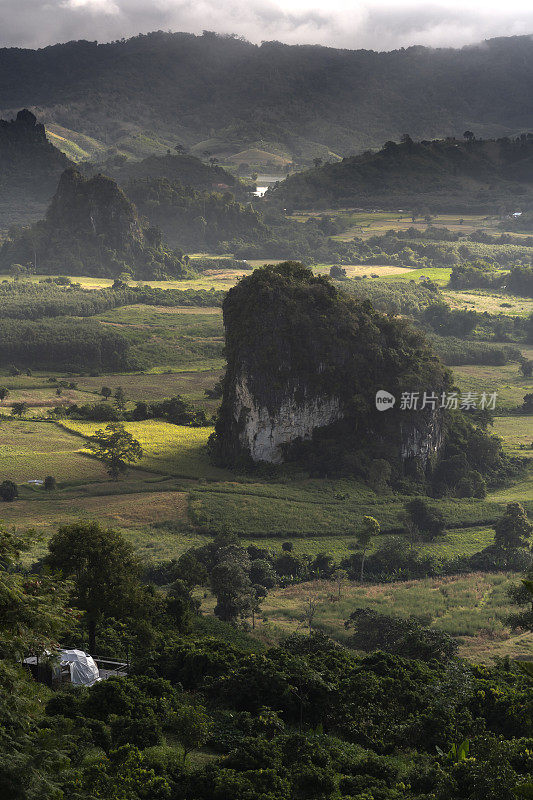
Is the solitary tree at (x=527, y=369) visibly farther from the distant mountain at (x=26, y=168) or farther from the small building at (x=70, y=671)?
the distant mountain at (x=26, y=168)

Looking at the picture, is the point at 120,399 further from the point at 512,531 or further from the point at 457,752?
the point at 457,752

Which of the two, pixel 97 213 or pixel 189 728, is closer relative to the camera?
pixel 189 728

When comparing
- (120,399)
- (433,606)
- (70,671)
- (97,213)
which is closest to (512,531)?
(433,606)

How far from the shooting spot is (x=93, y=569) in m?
26.5

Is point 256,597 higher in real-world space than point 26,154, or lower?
lower

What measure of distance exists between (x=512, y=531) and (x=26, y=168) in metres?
142

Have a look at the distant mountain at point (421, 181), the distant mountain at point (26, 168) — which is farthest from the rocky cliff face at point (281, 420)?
the distant mountain at point (26, 168)

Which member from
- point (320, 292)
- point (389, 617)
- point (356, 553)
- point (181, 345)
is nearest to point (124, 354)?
point (181, 345)

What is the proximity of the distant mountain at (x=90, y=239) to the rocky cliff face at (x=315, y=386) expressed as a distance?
68.2 m

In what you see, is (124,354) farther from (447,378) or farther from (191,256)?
(191,256)

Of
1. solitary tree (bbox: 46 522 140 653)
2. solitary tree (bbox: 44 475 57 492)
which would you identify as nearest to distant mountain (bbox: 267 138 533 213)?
solitary tree (bbox: 44 475 57 492)

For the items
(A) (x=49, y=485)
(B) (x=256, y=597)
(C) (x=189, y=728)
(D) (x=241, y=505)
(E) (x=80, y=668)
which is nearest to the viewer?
(C) (x=189, y=728)

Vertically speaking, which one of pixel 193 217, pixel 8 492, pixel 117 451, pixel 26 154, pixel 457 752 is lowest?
pixel 8 492

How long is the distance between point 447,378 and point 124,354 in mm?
34389
